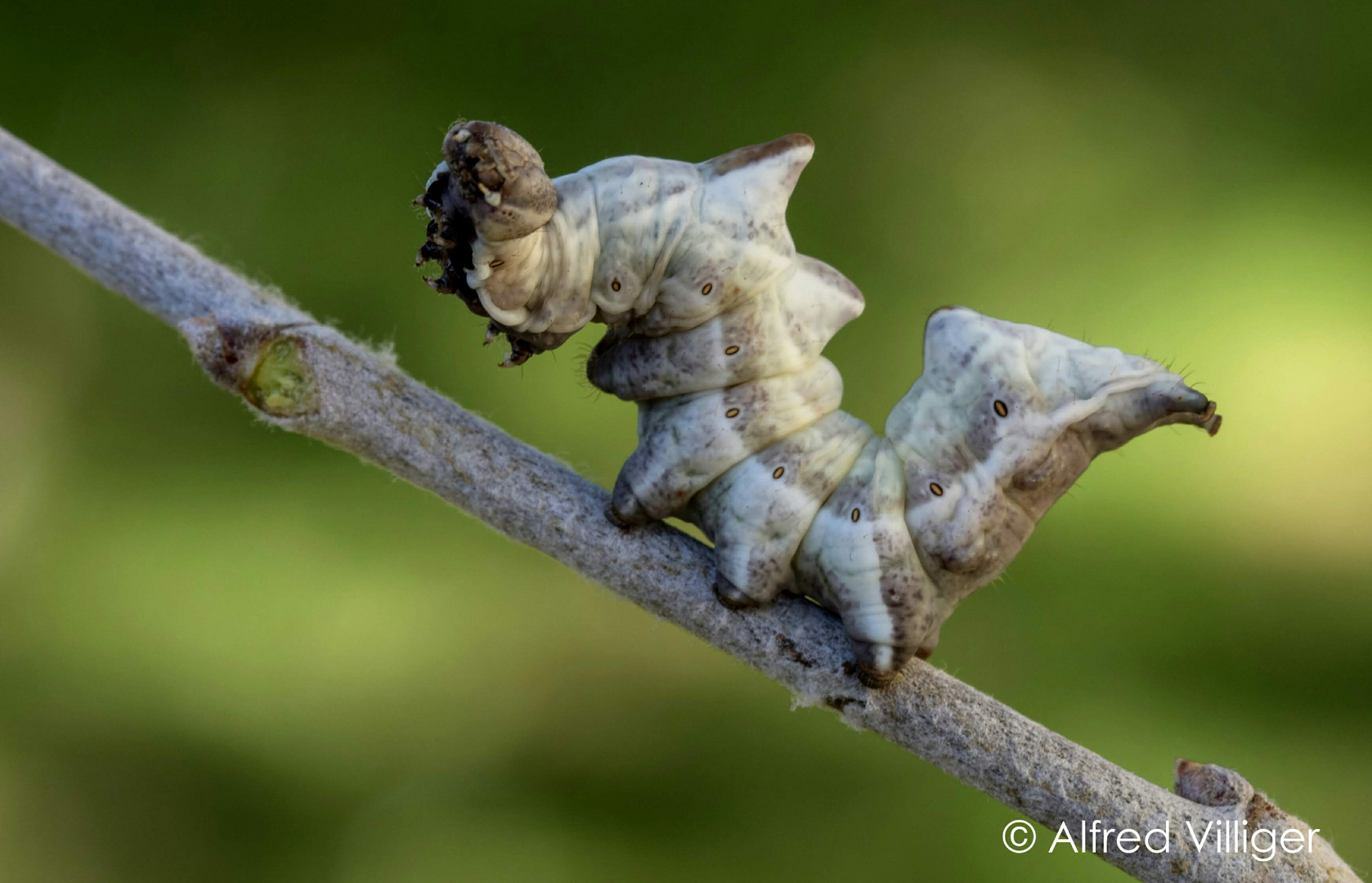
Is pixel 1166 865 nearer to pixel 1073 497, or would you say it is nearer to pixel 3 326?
pixel 1073 497

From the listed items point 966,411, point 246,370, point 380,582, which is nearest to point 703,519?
point 966,411

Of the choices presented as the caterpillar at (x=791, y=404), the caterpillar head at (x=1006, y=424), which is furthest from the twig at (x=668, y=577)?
the caterpillar head at (x=1006, y=424)

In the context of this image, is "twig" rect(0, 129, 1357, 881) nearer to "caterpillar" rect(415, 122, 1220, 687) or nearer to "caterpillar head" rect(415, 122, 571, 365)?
"caterpillar" rect(415, 122, 1220, 687)

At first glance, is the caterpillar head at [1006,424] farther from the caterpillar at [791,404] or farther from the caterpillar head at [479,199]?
the caterpillar head at [479,199]

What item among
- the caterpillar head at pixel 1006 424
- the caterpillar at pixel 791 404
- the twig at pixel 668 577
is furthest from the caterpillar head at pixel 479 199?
the caterpillar head at pixel 1006 424

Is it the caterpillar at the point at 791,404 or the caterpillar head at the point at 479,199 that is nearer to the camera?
the caterpillar head at the point at 479,199

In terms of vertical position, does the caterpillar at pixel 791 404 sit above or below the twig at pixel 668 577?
above
